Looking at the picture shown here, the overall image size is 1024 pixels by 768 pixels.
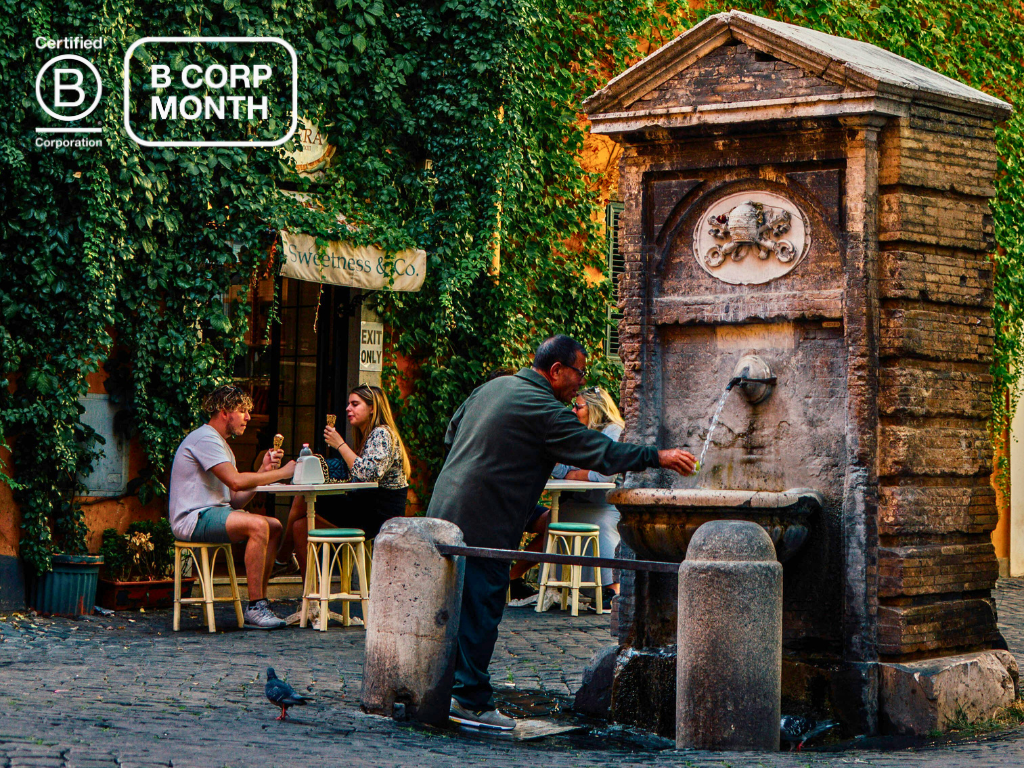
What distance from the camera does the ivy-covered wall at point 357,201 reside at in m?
9.84

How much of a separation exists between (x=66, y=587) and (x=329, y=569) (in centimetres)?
188

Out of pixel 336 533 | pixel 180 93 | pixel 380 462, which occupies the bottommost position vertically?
pixel 336 533

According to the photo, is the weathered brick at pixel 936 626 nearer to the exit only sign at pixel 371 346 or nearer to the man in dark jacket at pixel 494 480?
the man in dark jacket at pixel 494 480

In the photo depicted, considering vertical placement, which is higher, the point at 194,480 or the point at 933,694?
the point at 194,480

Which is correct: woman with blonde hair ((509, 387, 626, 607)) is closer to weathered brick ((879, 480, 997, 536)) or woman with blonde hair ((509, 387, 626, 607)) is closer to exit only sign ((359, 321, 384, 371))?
exit only sign ((359, 321, 384, 371))

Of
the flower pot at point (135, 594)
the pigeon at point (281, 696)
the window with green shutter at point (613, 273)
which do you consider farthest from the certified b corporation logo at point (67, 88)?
the pigeon at point (281, 696)

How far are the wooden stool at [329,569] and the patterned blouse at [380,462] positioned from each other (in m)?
0.43

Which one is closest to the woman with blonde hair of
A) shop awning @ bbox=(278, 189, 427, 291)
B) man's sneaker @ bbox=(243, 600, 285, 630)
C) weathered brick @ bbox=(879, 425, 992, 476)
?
shop awning @ bbox=(278, 189, 427, 291)

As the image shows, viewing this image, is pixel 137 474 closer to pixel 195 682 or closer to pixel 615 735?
pixel 195 682

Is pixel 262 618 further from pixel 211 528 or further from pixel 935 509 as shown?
pixel 935 509

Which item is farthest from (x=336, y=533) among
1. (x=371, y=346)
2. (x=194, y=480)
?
(x=371, y=346)

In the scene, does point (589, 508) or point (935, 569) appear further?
point (589, 508)

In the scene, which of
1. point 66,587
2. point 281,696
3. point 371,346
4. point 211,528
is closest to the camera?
point 281,696

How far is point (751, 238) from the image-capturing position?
6715 millimetres
